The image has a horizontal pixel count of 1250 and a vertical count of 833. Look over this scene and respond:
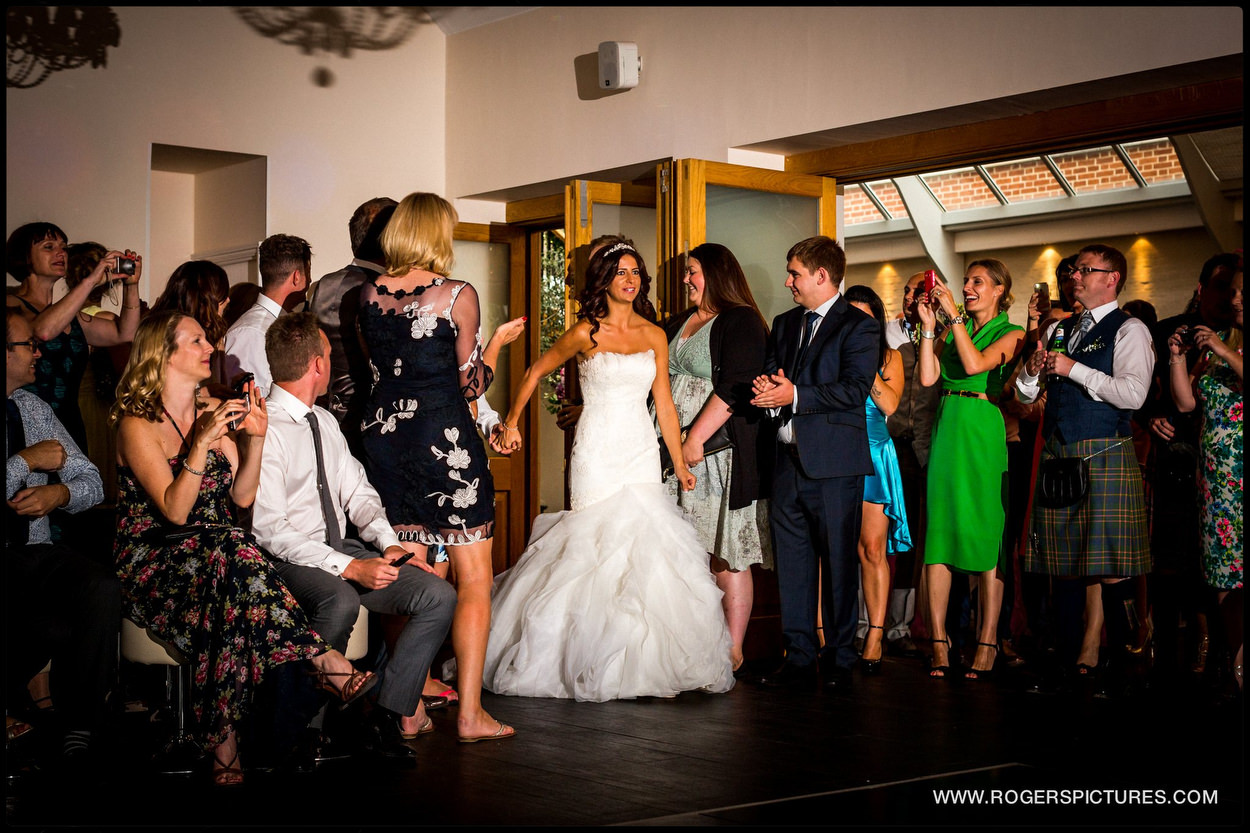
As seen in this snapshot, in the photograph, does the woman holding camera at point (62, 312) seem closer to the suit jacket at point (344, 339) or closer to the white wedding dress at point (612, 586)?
the suit jacket at point (344, 339)

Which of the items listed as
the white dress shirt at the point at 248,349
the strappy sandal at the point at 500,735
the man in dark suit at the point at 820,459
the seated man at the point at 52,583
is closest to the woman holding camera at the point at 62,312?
the white dress shirt at the point at 248,349

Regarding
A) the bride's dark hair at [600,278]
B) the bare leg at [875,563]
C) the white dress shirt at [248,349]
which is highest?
the bride's dark hair at [600,278]

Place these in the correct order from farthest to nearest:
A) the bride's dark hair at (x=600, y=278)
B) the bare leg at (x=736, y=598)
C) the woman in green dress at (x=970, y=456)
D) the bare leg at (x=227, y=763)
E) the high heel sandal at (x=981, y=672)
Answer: the bare leg at (x=736, y=598)
the woman in green dress at (x=970, y=456)
the high heel sandal at (x=981, y=672)
the bride's dark hair at (x=600, y=278)
the bare leg at (x=227, y=763)

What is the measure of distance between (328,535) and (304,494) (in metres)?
0.15

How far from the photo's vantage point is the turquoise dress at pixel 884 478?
5305 mm

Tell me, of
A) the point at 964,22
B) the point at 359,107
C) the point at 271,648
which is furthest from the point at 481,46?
the point at 271,648

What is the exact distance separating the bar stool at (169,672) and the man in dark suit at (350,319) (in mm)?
1002

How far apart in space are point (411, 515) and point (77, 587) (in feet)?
3.20

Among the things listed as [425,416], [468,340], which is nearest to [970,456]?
[468,340]

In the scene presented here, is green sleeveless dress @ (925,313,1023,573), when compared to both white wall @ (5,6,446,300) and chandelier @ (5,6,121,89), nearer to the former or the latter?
white wall @ (5,6,446,300)

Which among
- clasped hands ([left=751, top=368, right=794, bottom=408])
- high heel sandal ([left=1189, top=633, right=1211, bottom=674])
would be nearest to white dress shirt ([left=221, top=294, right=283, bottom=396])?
clasped hands ([left=751, top=368, right=794, bottom=408])

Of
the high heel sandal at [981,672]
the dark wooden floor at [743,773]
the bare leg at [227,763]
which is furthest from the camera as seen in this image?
the high heel sandal at [981,672]

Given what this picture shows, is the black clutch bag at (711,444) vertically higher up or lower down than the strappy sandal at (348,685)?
higher up

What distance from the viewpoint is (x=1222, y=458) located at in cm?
439
